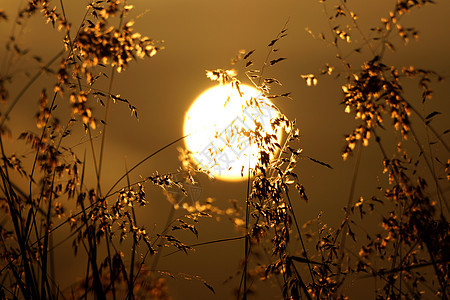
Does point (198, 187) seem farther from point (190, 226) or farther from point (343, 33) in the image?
point (343, 33)

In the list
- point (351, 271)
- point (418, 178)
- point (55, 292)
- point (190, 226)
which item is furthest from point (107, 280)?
point (418, 178)

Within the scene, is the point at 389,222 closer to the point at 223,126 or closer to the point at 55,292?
the point at 223,126

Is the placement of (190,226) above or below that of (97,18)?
below

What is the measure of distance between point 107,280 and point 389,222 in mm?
1973

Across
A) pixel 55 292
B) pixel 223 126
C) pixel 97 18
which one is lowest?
pixel 55 292

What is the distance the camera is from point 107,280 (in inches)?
150

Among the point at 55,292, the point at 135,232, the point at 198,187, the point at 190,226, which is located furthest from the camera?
the point at 198,187

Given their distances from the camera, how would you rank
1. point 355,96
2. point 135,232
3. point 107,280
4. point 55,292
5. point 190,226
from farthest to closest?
point 107,280, point 190,226, point 135,232, point 355,96, point 55,292

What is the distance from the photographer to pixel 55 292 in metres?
2.56

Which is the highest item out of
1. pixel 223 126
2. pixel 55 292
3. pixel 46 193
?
pixel 223 126

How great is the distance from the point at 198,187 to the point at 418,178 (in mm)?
1314

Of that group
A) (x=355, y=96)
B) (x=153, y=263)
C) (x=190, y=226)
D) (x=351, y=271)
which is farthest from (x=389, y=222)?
(x=153, y=263)

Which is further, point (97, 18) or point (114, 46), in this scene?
point (97, 18)

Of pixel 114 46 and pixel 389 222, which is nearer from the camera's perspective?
pixel 114 46
